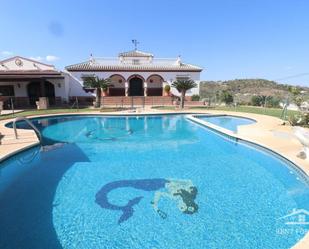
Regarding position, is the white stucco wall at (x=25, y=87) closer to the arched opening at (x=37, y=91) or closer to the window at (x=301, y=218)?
the arched opening at (x=37, y=91)

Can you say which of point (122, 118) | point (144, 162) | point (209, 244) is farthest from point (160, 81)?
point (209, 244)

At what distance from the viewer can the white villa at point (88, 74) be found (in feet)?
72.7

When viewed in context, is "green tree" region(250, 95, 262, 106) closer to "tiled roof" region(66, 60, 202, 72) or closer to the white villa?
the white villa

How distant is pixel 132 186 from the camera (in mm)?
5562

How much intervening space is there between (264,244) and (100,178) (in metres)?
4.24

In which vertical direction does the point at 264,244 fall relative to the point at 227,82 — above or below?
below

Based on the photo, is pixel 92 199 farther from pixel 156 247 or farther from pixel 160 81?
pixel 160 81

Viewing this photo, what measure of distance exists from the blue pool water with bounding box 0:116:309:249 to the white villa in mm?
16407

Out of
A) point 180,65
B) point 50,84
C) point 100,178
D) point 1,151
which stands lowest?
point 100,178

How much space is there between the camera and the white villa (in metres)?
22.2

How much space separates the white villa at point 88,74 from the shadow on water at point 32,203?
1651 cm
